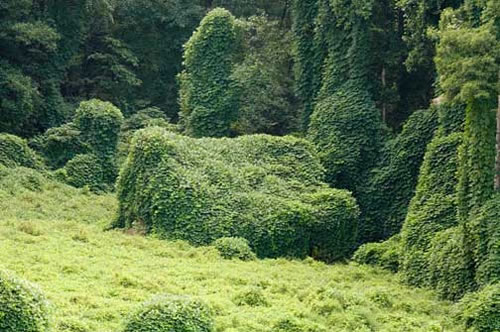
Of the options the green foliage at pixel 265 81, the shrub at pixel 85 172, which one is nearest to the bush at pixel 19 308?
the shrub at pixel 85 172

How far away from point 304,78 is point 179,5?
9.10 m

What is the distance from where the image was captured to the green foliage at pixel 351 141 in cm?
2111

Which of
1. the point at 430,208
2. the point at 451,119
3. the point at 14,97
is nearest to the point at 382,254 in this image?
the point at 430,208

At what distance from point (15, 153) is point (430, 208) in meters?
10.3

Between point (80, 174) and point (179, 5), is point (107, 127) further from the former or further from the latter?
point (179, 5)

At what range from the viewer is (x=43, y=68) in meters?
26.7

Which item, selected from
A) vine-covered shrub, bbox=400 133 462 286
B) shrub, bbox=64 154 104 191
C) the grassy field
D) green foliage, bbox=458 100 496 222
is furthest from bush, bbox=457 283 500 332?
shrub, bbox=64 154 104 191

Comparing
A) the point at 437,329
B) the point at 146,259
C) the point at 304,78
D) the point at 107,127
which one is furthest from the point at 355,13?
the point at 437,329

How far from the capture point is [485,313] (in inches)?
470

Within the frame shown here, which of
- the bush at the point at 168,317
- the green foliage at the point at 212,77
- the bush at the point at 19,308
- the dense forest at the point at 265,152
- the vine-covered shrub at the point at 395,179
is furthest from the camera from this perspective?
the green foliage at the point at 212,77

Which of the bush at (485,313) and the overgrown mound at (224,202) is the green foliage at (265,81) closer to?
the overgrown mound at (224,202)

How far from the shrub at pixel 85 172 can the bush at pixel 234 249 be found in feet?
23.0

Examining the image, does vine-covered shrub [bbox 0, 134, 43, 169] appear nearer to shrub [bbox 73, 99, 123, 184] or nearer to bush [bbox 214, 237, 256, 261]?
shrub [bbox 73, 99, 123, 184]

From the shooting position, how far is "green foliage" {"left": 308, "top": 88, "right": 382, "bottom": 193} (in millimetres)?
21109
